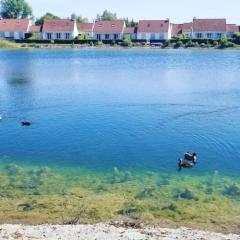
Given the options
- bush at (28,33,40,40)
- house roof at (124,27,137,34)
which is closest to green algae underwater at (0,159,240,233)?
bush at (28,33,40,40)

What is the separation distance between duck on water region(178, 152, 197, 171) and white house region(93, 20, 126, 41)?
114m

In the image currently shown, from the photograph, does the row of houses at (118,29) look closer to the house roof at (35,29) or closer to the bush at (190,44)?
the house roof at (35,29)

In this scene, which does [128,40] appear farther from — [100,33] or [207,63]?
[207,63]

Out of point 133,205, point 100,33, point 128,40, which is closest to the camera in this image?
point 133,205

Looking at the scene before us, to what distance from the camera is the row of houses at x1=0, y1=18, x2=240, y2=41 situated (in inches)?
5325

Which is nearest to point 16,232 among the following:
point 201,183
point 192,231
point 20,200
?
point 20,200

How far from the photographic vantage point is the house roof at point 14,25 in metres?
142

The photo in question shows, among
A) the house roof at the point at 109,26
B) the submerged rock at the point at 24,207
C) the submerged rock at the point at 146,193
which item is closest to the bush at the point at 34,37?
the house roof at the point at 109,26

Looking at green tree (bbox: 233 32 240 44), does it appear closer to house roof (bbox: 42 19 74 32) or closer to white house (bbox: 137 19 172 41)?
white house (bbox: 137 19 172 41)

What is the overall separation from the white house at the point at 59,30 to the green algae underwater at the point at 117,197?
11470 centimetres

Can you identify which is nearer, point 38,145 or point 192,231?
point 192,231

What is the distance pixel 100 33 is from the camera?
460 ft

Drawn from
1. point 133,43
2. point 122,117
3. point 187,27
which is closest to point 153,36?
point 187,27

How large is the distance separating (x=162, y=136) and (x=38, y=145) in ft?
28.8
